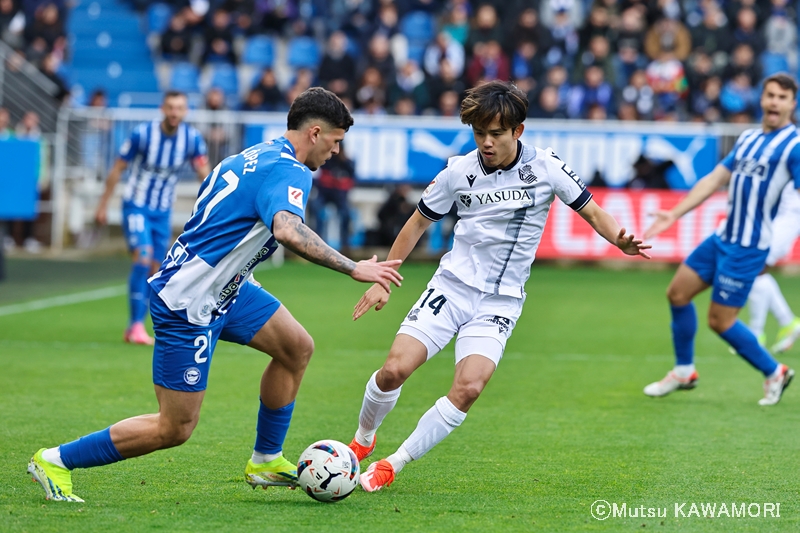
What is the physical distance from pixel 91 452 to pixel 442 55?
16.9 m

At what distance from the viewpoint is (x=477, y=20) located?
22156 millimetres

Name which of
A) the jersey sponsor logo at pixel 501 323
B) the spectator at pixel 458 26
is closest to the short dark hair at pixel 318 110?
the jersey sponsor logo at pixel 501 323

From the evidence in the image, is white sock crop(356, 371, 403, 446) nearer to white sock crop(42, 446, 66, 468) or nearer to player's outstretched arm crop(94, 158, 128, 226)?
white sock crop(42, 446, 66, 468)

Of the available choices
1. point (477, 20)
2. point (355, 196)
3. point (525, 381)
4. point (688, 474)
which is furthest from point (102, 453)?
point (477, 20)

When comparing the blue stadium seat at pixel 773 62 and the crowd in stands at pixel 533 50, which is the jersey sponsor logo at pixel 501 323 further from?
the blue stadium seat at pixel 773 62

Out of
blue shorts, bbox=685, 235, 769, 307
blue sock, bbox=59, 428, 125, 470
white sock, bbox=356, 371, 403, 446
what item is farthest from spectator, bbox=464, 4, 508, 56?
blue sock, bbox=59, 428, 125, 470

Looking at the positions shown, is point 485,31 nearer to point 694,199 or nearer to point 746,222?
point 694,199

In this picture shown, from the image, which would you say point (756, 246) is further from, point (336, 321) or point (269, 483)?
point (336, 321)

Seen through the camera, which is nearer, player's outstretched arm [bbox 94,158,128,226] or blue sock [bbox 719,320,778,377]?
blue sock [bbox 719,320,778,377]

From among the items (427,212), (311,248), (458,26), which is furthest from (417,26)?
(311,248)

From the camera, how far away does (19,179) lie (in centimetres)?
1919

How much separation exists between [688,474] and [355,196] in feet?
47.4

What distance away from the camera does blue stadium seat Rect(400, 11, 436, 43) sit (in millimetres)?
23438

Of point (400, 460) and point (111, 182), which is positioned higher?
point (400, 460)
